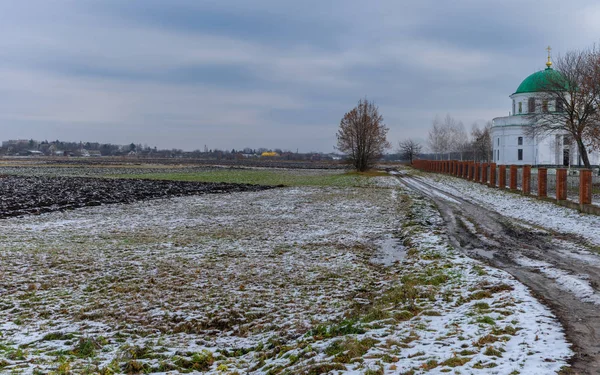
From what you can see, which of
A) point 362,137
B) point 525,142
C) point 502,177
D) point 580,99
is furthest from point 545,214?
point 525,142

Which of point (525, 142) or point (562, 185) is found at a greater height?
point (525, 142)

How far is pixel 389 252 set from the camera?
11.9 meters

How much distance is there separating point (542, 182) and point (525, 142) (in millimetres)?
51137

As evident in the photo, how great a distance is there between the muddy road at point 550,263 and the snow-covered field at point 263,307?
0.84ft

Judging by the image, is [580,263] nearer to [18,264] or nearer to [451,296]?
[451,296]

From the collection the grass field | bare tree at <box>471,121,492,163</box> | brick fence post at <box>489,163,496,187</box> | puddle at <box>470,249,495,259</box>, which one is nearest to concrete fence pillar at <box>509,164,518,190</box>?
brick fence post at <box>489,163,496,187</box>

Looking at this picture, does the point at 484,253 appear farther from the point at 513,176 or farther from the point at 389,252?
the point at 513,176

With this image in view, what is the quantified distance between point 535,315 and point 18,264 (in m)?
9.87

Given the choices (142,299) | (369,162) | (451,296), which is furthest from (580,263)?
(369,162)

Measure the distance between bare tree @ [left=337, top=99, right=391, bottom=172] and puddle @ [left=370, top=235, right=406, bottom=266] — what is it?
4677cm

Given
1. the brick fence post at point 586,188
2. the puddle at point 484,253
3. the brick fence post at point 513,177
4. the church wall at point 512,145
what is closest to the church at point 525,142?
the church wall at point 512,145

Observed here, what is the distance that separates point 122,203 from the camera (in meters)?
23.4

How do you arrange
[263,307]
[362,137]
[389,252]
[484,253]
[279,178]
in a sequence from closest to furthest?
[263,307] → [484,253] → [389,252] → [279,178] → [362,137]

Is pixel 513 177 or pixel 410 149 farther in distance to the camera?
pixel 410 149
